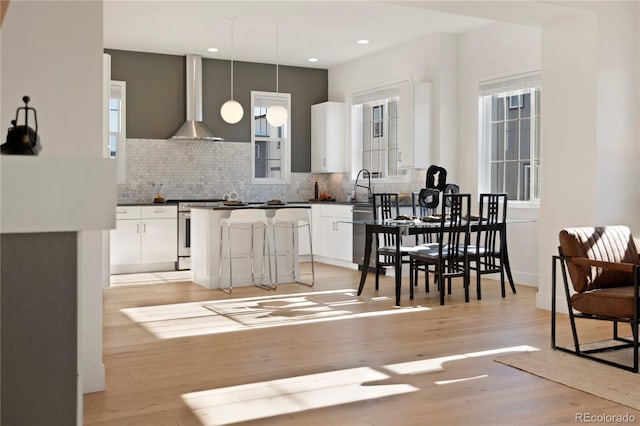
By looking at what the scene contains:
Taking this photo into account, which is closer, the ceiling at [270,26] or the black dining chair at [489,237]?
the black dining chair at [489,237]

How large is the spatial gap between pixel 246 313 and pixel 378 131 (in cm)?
442

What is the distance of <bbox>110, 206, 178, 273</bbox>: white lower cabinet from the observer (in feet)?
26.9

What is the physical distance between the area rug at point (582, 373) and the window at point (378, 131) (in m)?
4.72

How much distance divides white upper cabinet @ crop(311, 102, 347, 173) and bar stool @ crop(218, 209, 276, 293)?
2.81m

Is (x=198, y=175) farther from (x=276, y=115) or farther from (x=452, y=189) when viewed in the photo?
(x=452, y=189)

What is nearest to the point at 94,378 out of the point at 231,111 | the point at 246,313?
the point at 246,313

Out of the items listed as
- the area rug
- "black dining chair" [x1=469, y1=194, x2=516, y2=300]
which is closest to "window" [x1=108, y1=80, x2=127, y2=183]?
"black dining chair" [x1=469, y1=194, x2=516, y2=300]

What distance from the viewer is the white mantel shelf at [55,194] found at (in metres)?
1.15

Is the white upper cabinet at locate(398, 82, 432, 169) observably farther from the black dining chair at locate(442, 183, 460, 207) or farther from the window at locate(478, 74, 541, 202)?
the black dining chair at locate(442, 183, 460, 207)

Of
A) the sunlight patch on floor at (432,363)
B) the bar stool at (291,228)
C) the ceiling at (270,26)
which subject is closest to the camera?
the sunlight patch on floor at (432,363)

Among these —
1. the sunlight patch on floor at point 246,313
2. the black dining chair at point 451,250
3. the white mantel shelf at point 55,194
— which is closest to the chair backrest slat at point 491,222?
the black dining chair at point 451,250

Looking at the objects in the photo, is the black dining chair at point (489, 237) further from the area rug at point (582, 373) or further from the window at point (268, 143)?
the window at point (268, 143)

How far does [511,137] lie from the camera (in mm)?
7449

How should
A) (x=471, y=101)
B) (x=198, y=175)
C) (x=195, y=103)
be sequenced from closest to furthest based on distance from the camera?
1. (x=471, y=101)
2. (x=195, y=103)
3. (x=198, y=175)
